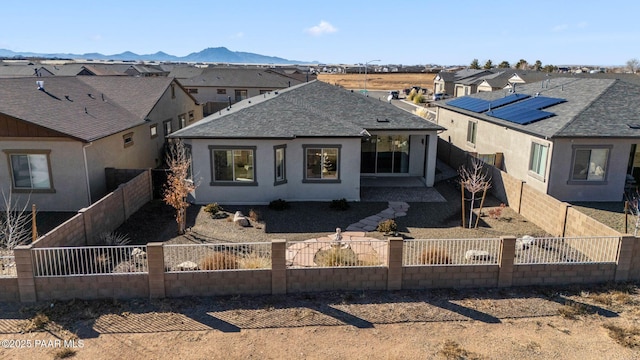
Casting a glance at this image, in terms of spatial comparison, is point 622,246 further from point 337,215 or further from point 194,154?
point 194,154

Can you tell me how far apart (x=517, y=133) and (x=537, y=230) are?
23.1ft

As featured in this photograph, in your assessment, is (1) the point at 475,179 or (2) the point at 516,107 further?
(2) the point at 516,107

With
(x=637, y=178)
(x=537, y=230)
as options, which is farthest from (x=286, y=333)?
(x=637, y=178)

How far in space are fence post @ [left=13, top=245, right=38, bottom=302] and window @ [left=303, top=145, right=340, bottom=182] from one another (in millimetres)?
11374

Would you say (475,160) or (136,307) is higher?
(475,160)

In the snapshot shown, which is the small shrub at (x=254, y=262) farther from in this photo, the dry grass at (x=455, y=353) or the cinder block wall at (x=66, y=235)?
the cinder block wall at (x=66, y=235)

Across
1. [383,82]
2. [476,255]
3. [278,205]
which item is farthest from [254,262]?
[383,82]

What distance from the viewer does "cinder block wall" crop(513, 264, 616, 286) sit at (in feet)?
39.9

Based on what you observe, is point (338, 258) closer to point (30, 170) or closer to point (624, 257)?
point (624, 257)

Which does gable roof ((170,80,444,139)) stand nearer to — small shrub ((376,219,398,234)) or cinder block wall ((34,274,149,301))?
small shrub ((376,219,398,234))

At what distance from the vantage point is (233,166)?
19.6 meters

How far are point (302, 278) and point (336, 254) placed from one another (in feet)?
4.41

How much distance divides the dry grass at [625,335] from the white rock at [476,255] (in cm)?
332

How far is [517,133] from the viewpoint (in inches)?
873
